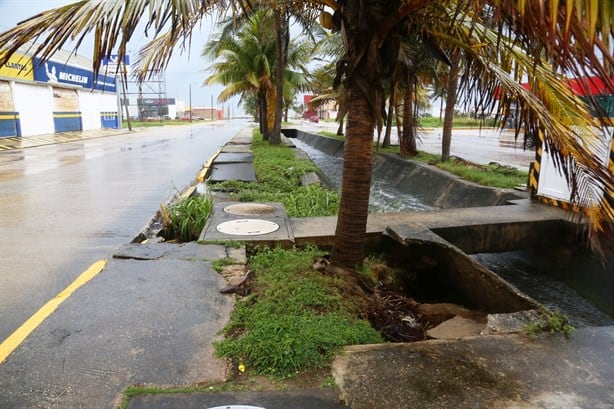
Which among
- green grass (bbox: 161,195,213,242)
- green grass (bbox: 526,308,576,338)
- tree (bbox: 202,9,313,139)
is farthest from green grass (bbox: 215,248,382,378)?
tree (bbox: 202,9,313,139)

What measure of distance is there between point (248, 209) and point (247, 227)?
1144mm

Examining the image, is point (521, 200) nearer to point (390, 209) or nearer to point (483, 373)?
point (390, 209)

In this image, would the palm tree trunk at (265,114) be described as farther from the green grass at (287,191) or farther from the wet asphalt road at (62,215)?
the green grass at (287,191)

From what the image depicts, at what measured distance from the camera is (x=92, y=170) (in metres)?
13.4

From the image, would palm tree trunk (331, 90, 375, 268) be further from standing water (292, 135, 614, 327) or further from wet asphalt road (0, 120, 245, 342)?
standing water (292, 135, 614, 327)

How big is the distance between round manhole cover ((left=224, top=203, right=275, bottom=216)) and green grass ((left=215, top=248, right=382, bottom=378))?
2405mm

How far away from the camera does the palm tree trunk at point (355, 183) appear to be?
3930 mm

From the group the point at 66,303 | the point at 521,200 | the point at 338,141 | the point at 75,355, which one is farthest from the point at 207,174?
the point at 338,141

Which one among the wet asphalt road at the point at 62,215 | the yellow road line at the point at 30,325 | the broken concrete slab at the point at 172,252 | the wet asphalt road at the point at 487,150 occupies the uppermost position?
the wet asphalt road at the point at 487,150

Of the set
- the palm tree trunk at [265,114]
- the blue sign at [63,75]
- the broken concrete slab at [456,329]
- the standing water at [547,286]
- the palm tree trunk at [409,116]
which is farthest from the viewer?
the blue sign at [63,75]

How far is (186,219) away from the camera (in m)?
6.27

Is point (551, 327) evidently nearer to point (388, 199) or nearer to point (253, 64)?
point (388, 199)

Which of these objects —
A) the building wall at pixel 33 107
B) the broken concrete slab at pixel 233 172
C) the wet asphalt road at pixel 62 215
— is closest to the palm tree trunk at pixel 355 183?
the wet asphalt road at pixel 62 215

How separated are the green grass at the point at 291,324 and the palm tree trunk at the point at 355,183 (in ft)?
1.25
